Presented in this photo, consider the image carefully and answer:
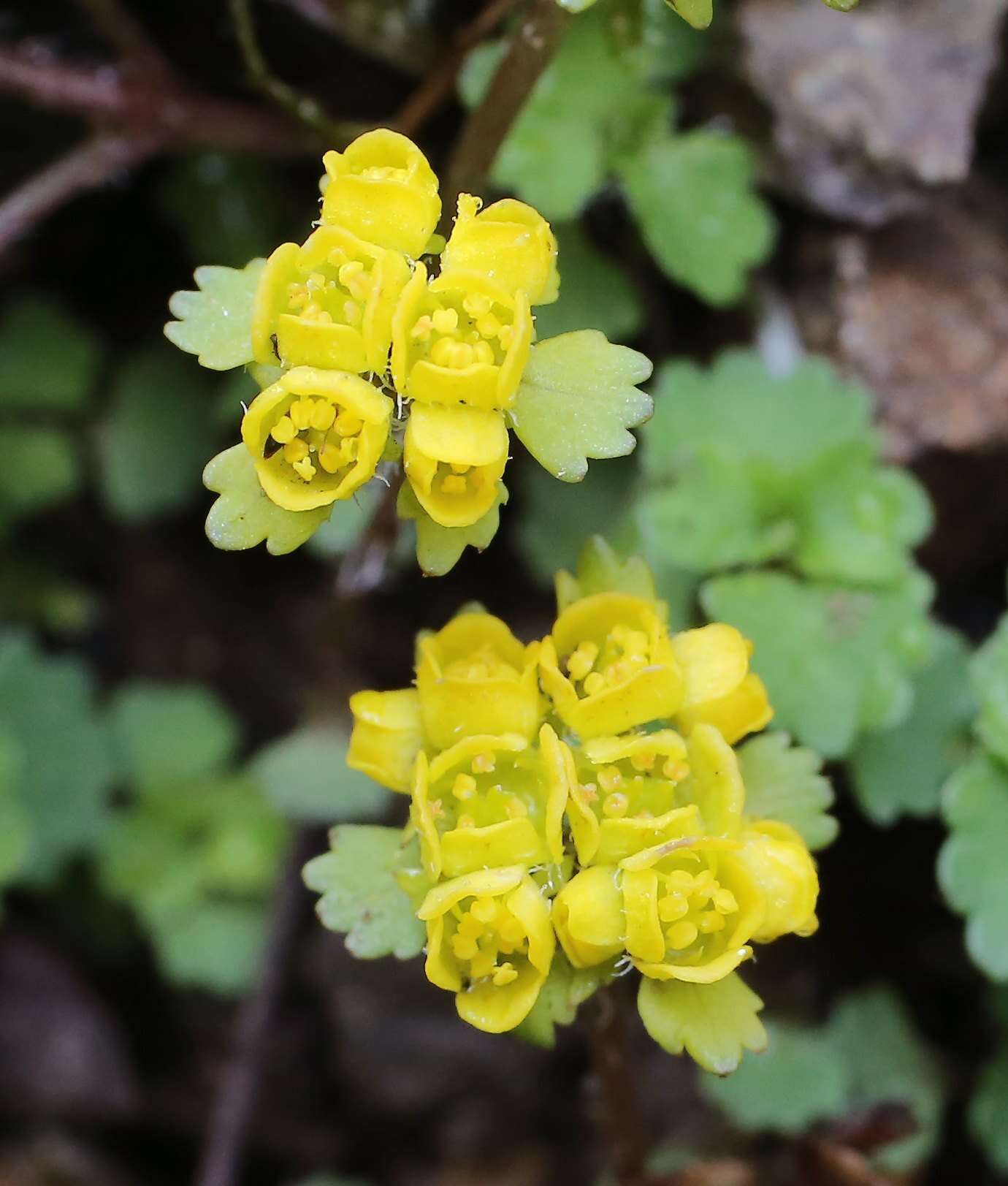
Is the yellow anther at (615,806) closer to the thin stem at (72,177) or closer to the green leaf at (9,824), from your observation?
the green leaf at (9,824)

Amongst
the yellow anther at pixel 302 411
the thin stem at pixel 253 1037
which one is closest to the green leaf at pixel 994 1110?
the thin stem at pixel 253 1037

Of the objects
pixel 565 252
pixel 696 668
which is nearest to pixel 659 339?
pixel 565 252

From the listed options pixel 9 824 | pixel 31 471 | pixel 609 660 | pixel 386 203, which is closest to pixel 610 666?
pixel 609 660

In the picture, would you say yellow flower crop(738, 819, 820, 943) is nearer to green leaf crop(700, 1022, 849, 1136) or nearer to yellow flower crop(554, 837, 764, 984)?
yellow flower crop(554, 837, 764, 984)

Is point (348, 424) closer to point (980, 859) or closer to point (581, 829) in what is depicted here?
point (581, 829)

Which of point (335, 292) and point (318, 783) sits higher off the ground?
point (335, 292)

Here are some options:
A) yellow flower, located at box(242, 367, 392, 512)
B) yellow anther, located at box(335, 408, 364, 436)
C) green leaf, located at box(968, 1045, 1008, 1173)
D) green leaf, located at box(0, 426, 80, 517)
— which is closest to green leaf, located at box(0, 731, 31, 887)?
green leaf, located at box(0, 426, 80, 517)
